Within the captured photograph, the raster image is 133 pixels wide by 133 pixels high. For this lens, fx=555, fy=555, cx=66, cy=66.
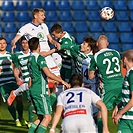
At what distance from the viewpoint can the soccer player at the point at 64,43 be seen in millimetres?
10797

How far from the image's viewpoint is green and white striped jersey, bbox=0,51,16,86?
12.0m

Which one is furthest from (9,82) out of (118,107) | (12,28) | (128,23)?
(128,23)

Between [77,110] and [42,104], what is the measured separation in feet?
8.11

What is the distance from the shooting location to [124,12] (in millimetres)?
24344

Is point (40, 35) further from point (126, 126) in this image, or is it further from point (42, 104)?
point (126, 126)

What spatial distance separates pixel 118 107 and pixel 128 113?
0.77ft

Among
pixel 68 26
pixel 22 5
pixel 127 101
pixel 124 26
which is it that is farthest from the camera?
pixel 124 26

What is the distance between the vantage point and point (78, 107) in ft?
22.7

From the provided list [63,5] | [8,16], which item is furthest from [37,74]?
[63,5]

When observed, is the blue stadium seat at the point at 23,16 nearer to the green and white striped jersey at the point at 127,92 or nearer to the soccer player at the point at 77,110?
the green and white striped jersey at the point at 127,92

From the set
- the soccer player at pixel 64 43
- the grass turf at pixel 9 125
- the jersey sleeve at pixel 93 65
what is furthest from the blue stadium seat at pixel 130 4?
the jersey sleeve at pixel 93 65

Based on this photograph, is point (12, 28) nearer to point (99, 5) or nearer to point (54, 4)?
point (54, 4)

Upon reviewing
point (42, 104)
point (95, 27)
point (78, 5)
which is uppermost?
point (78, 5)

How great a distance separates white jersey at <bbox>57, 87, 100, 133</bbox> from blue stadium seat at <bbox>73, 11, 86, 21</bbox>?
16865 millimetres
